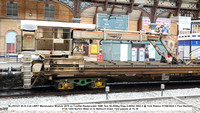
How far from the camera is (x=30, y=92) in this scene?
846cm

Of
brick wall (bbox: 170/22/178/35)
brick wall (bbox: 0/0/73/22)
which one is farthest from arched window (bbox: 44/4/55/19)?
brick wall (bbox: 170/22/178/35)

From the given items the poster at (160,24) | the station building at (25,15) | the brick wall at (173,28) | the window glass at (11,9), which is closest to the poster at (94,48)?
the station building at (25,15)

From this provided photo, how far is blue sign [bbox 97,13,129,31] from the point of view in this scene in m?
22.6

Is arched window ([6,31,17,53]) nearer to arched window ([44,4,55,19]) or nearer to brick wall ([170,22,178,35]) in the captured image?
arched window ([44,4,55,19])

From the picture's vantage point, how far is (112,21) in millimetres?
22766

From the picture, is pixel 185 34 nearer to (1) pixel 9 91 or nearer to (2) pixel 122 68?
(2) pixel 122 68

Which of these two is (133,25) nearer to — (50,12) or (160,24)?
(160,24)

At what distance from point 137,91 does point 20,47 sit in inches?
244

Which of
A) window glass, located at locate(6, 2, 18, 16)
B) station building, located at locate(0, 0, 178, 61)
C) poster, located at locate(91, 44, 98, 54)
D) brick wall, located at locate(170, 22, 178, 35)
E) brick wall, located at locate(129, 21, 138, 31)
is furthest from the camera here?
brick wall, located at locate(170, 22, 178, 35)

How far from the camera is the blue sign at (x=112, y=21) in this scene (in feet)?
74.0

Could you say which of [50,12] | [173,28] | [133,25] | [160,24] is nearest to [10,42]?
[50,12]

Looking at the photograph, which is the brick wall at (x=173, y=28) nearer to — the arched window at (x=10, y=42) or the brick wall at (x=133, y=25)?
the brick wall at (x=133, y=25)

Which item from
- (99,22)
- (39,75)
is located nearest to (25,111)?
(39,75)

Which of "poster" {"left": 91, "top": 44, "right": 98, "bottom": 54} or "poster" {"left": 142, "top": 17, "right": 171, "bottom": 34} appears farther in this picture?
"poster" {"left": 91, "top": 44, "right": 98, "bottom": 54}
